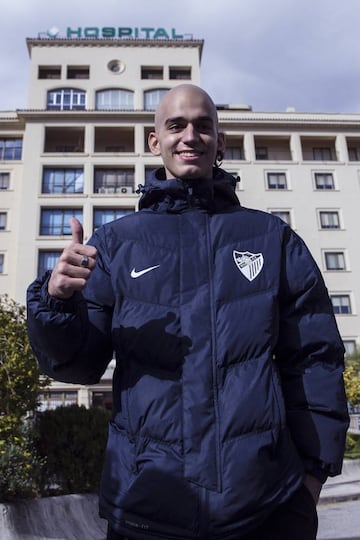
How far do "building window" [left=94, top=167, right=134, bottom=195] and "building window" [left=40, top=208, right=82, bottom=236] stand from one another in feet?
8.01

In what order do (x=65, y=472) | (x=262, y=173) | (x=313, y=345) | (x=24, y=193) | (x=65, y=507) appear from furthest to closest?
1. (x=262, y=173)
2. (x=24, y=193)
3. (x=65, y=472)
4. (x=65, y=507)
5. (x=313, y=345)

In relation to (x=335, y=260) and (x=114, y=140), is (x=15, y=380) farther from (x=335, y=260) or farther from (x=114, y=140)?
(x=114, y=140)

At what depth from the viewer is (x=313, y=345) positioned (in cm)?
148

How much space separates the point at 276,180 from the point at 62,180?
14.9 meters

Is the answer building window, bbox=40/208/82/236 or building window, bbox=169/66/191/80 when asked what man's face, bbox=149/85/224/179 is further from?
building window, bbox=169/66/191/80

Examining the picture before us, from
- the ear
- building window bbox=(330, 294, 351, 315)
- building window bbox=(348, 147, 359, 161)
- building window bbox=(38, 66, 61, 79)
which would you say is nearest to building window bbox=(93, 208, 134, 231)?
building window bbox=(38, 66, 61, 79)

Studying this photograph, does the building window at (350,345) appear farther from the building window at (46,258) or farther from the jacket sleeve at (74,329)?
the jacket sleeve at (74,329)

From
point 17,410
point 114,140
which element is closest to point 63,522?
point 17,410

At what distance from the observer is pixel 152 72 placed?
34.8 metres

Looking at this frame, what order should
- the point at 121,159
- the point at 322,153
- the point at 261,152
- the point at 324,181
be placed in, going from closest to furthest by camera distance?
the point at 121,159 < the point at 324,181 < the point at 261,152 < the point at 322,153

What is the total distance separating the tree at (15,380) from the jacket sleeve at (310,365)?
15.1 feet

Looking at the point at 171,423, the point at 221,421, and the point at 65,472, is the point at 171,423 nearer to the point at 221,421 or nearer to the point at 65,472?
the point at 221,421

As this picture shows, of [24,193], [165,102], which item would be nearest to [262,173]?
[24,193]

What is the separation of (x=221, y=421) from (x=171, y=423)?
141 mm
